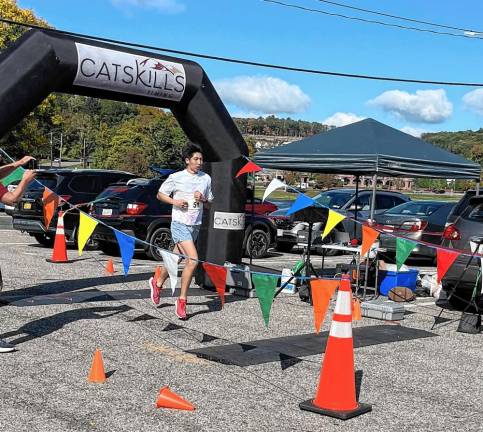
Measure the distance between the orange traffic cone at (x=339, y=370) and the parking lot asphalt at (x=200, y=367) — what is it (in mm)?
112

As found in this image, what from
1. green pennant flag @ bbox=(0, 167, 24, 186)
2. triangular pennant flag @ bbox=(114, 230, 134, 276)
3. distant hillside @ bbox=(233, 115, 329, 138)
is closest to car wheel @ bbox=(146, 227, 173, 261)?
green pennant flag @ bbox=(0, 167, 24, 186)

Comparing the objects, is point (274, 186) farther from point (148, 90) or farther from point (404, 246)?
point (148, 90)

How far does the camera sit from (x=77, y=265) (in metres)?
12.6

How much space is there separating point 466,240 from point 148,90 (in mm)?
4602

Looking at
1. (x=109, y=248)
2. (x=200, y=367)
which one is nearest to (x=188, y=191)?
(x=200, y=367)

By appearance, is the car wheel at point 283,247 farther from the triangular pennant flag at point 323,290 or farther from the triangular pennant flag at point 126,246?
the triangular pennant flag at point 323,290

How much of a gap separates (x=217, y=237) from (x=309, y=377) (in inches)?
174

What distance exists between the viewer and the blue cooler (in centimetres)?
1060

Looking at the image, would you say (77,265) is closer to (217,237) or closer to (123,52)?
(217,237)

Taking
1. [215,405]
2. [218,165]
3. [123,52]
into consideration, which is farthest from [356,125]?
[215,405]

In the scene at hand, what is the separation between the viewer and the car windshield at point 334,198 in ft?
58.2

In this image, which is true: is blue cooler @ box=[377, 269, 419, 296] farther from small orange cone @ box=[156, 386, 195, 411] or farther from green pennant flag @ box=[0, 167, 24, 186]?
small orange cone @ box=[156, 386, 195, 411]

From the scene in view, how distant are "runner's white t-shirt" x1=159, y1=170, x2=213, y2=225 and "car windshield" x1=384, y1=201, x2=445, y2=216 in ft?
28.6

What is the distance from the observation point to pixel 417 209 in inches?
650
